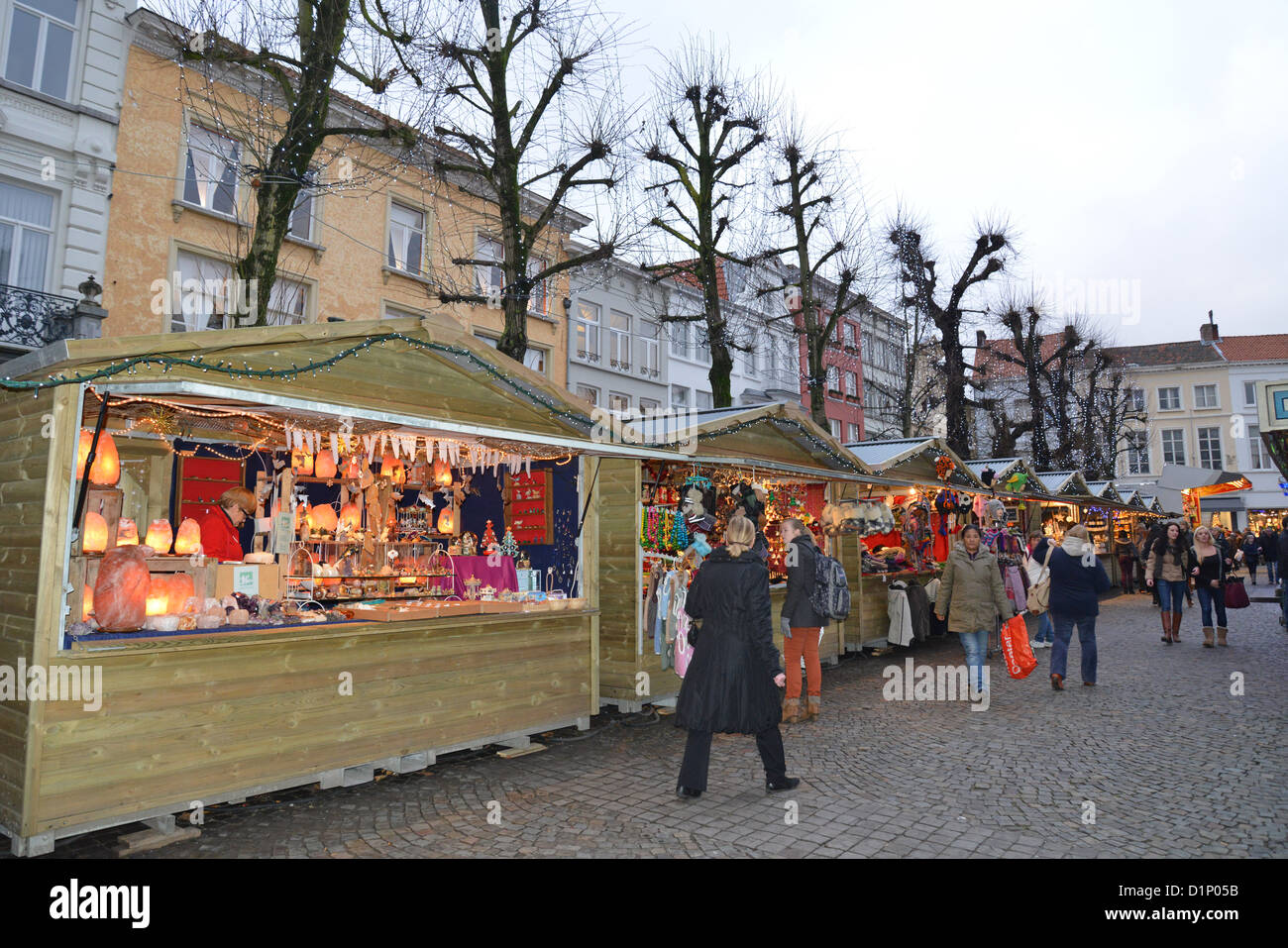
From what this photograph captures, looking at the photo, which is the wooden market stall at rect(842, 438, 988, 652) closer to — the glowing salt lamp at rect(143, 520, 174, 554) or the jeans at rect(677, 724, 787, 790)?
the jeans at rect(677, 724, 787, 790)

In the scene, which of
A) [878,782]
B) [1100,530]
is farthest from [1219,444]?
[878,782]

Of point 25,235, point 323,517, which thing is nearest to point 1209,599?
point 323,517

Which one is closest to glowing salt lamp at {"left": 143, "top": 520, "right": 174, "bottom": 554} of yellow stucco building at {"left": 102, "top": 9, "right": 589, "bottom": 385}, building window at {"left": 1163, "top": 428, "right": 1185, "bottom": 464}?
yellow stucco building at {"left": 102, "top": 9, "right": 589, "bottom": 385}

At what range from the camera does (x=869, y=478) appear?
11586 mm

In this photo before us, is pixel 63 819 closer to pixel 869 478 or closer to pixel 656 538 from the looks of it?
pixel 656 538

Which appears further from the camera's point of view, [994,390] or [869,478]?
[994,390]

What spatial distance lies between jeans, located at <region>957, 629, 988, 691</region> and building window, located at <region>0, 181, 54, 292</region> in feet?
47.7

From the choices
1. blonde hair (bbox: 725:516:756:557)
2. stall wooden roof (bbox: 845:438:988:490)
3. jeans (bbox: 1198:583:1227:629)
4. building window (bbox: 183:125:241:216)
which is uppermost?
building window (bbox: 183:125:241:216)

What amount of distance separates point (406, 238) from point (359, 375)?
48.8 feet

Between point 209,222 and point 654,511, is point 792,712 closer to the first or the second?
point 654,511

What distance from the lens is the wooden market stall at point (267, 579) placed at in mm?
4414

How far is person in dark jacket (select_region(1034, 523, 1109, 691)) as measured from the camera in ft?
28.6

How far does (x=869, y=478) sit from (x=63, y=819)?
32.3ft
